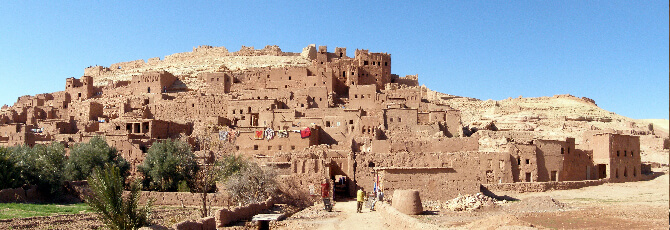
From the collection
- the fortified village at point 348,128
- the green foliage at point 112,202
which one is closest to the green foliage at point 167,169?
the fortified village at point 348,128

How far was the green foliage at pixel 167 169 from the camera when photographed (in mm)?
28203

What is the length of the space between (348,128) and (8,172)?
62.0 ft

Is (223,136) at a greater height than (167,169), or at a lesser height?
greater

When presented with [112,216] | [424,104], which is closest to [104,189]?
[112,216]

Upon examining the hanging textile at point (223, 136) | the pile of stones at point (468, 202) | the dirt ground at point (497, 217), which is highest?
the hanging textile at point (223, 136)

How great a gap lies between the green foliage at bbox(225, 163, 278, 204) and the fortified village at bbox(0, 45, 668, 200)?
77cm

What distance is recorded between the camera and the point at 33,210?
69.6 feet

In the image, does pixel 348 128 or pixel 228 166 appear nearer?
pixel 228 166

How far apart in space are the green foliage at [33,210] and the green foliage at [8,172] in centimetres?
258

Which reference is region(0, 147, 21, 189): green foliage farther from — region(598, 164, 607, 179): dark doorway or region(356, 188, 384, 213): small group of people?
region(598, 164, 607, 179): dark doorway

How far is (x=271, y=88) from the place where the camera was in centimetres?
4762

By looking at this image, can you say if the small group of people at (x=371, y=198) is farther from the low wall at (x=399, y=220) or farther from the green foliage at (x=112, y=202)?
the green foliage at (x=112, y=202)

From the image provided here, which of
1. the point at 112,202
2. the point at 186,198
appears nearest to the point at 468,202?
the point at 186,198

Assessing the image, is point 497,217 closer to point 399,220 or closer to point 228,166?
point 399,220
